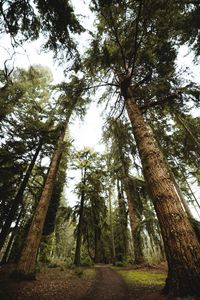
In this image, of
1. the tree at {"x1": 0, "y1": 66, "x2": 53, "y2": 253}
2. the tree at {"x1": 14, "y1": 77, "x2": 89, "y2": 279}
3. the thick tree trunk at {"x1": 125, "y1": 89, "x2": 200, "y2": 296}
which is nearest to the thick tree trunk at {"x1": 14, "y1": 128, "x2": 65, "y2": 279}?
Result: the tree at {"x1": 14, "y1": 77, "x2": 89, "y2": 279}

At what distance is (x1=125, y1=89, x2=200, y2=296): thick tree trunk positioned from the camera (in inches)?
104

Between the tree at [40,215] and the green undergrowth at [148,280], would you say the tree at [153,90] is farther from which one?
the green undergrowth at [148,280]

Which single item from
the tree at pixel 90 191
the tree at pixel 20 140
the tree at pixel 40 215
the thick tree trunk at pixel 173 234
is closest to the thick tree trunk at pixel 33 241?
the tree at pixel 40 215

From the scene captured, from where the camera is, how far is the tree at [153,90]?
281 centimetres

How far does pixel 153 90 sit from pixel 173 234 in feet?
16.4

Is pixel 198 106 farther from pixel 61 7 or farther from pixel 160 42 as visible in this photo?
pixel 61 7

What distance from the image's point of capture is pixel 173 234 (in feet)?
9.97

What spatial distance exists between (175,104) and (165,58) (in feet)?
6.10

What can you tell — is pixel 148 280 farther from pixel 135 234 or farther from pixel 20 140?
pixel 20 140

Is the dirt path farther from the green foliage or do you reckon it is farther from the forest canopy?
the green foliage

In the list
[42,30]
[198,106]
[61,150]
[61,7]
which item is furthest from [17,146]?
[198,106]

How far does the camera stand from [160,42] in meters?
5.86

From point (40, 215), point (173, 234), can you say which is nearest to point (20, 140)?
point (40, 215)

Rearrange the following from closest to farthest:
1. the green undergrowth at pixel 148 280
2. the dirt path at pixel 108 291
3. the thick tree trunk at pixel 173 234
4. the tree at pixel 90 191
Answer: the thick tree trunk at pixel 173 234 → the dirt path at pixel 108 291 → the green undergrowth at pixel 148 280 → the tree at pixel 90 191
